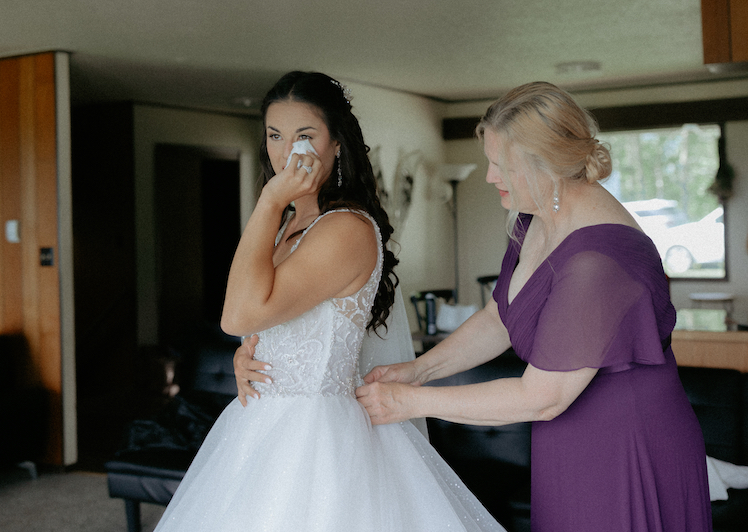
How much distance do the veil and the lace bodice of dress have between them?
10.2 inches

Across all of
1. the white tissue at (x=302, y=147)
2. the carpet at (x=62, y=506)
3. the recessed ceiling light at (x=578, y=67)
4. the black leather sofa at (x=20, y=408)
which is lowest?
the carpet at (x=62, y=506)

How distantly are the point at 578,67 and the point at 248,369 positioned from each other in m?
5.71

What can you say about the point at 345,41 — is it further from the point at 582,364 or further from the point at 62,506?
the point at 582,364

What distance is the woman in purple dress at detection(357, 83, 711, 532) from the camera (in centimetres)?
125

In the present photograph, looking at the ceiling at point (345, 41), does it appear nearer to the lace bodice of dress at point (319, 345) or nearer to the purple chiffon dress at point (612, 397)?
the lace bodice of dress at point (319, 345)

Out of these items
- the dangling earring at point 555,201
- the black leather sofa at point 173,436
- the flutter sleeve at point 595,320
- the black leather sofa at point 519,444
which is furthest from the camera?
the black leather sofa at point 173,436

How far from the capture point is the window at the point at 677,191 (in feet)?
25.5

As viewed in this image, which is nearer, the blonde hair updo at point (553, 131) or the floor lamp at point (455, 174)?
the blonde hair updo at point (553, 131)

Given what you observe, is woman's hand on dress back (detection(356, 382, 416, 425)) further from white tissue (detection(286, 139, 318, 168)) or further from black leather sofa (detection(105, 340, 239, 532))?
black leather sofa (detection(105, 340, 239, 532))

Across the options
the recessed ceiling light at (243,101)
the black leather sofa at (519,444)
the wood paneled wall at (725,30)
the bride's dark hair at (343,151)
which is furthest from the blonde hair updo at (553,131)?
the recessed ceiling light at (243,101)

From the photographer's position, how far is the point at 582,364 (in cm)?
123

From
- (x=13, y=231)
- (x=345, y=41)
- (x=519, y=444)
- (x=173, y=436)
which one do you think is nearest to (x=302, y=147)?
(x=519, y=444)

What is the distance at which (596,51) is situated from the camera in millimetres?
5848

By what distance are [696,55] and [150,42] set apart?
481cm
